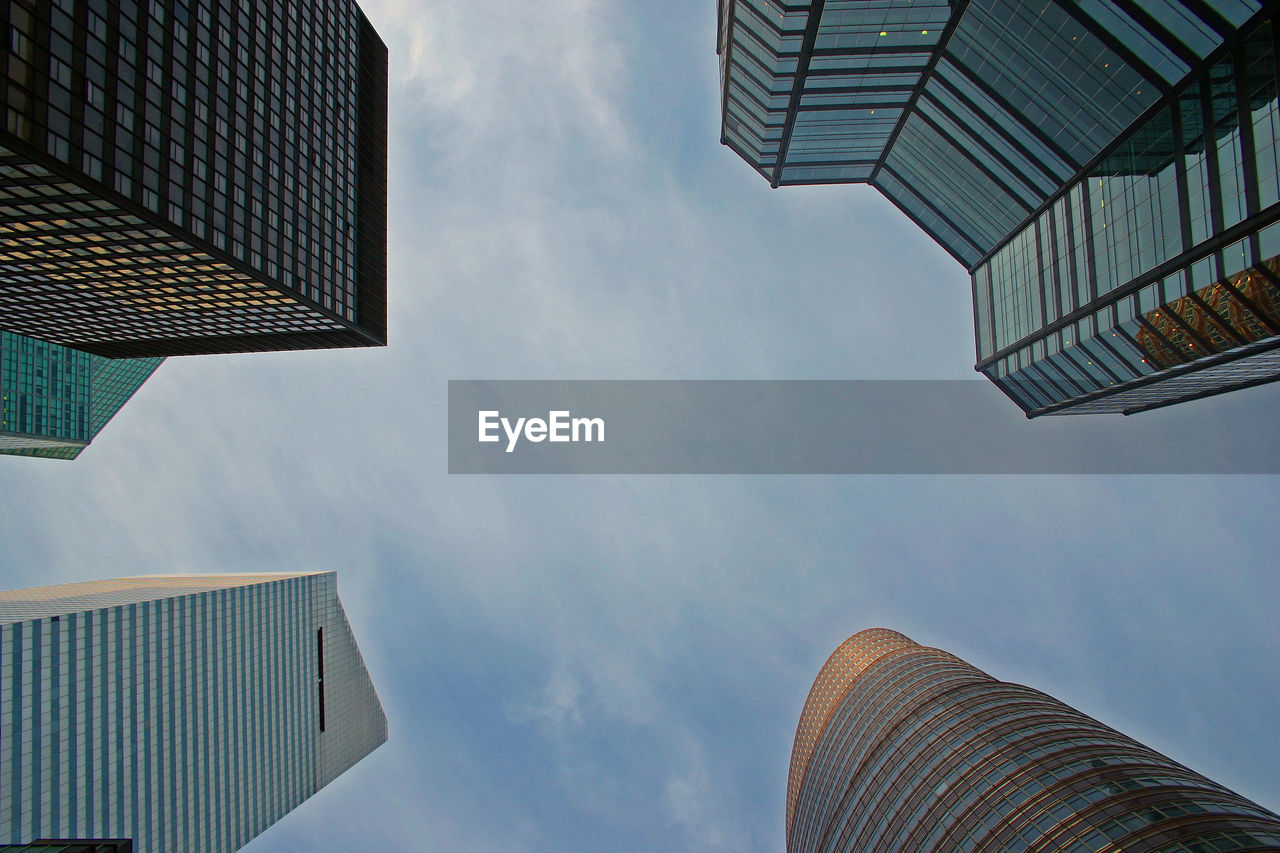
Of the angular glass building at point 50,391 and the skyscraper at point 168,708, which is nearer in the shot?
the skyscraper at point 168,708

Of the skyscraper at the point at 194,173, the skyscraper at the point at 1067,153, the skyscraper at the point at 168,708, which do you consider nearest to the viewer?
the skyscraper at the point at 1067,153

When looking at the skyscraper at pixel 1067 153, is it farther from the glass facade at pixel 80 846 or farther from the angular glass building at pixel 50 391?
the angular glass building at pixel 50 391

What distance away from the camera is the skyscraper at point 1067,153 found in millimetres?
29656

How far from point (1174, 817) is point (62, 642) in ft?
341

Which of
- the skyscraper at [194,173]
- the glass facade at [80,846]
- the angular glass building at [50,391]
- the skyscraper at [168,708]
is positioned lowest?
the skyscraper at [168,708]

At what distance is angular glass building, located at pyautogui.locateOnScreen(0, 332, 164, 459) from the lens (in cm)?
8831

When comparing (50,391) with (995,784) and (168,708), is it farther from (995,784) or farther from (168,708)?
(995,784)

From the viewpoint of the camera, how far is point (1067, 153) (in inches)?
1709

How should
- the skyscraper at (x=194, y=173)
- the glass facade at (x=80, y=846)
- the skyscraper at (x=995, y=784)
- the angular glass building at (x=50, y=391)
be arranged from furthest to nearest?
the angular glass building at (x=50, y=391) → the skyscraper at (x=995, y=784) → the skyscraper at (x=194, y=173) → the glass facade at (x=80, y=846)

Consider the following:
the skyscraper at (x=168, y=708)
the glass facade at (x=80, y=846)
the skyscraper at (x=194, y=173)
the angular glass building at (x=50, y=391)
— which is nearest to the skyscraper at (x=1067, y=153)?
the skyscraper at (x=194, y=173)

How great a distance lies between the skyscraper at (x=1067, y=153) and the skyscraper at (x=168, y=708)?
322ft

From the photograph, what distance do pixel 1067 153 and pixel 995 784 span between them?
48718 millimetres

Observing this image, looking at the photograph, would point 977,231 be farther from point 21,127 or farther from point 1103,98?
point 21,127

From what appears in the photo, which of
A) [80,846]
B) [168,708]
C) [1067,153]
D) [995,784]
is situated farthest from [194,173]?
[168,708]
